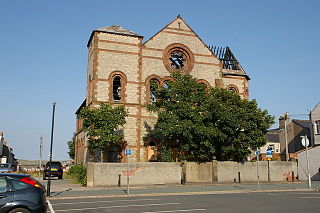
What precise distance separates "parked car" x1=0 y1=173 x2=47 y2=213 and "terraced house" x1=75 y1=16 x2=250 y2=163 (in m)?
19.5

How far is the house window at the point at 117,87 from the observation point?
29.9m

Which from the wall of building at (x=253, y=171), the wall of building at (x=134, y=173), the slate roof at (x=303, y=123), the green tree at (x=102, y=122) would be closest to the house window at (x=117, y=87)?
the green tree at (x=102, y=122)

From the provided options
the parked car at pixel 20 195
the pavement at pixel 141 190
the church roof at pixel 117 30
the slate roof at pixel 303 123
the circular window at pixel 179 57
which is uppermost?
the church roof at pixel 117 30

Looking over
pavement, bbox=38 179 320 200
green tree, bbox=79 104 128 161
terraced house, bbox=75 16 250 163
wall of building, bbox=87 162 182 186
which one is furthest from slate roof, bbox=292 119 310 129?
green tree, bbox=79 104 128 161

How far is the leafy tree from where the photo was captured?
2541 cm

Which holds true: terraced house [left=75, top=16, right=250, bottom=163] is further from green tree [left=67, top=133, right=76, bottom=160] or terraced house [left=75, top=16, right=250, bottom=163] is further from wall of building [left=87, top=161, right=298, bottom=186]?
green tree [left=67, top=133, right=76, bottom=160]

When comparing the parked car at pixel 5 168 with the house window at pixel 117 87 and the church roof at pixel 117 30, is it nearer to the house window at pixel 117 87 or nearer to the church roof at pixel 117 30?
the house window at pixel 117 87

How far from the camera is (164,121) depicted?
26.1 meters

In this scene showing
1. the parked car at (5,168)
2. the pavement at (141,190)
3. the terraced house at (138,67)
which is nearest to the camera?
the pavement at (141,190)

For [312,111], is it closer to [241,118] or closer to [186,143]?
[241,118]

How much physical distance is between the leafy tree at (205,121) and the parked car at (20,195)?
16.9m

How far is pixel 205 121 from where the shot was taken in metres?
26.6

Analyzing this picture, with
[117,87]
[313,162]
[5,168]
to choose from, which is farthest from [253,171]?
[5,168]

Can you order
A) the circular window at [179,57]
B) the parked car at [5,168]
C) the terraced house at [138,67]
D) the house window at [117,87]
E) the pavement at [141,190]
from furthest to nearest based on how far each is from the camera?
the circular window at [179,57] → the house window at [117,87] → the terraced house at [138,67] → the parked car at [5,168] → the pavement at [141,190]
